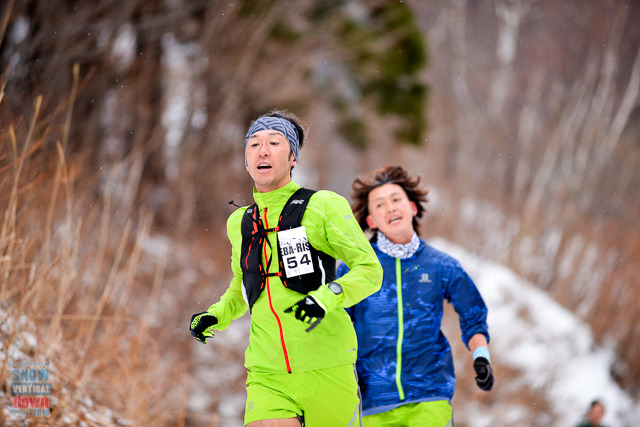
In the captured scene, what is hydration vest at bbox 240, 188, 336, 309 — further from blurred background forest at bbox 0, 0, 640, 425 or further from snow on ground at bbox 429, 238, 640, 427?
snow on ground at bbox 429, 238, 640, 427

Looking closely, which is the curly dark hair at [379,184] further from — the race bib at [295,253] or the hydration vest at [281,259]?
the race bib at [295,253]

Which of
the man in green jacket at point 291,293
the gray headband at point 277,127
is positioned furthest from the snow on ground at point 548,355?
the gray headband at point 277,127

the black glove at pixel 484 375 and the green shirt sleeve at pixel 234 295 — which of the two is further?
the black glove at pixel 484 375

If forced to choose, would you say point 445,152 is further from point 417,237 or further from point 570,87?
point 417,237

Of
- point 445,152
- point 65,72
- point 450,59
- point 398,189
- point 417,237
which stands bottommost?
point 417,237

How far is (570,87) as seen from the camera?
20.2m

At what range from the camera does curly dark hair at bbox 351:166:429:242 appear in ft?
9.78

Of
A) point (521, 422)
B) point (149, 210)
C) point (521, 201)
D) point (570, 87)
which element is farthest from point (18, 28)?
point (570, 87)

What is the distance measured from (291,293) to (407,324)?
858mm

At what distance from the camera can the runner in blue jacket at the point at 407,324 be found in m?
2.67

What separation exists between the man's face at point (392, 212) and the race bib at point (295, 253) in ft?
2.69

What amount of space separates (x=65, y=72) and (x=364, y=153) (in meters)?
7.00
